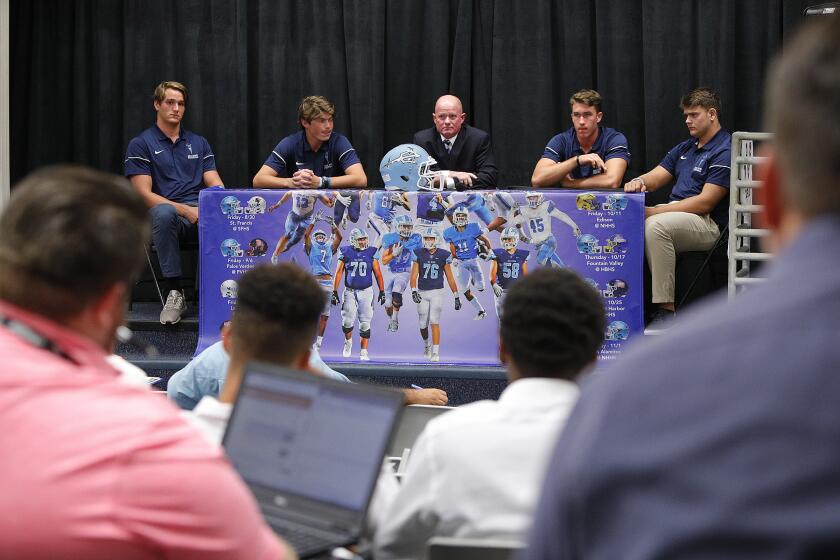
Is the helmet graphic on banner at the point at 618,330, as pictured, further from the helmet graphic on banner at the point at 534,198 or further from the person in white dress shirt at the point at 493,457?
the person in white dress shirt at the point at 493,457

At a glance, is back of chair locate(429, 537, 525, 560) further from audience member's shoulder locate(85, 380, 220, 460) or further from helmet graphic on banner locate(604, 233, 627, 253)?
helmet graphic on banner locate(604, 233, 627, 253)

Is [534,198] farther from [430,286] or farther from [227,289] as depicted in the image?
[227,289]

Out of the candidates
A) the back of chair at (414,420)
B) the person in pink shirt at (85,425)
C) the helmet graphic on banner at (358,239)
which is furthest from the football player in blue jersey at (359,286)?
the person in pink shirt at (85,425)

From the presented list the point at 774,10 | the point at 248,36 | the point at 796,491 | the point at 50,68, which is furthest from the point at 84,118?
the point at 796,491

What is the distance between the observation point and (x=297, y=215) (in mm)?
4980

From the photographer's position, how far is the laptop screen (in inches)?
60.6

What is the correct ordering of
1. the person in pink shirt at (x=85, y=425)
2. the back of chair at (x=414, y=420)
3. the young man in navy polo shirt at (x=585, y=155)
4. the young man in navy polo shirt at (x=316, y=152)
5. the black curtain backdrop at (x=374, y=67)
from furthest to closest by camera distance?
the black curtain backdrop at (x=374, y=67) < the young man in navy polo shirt at (x=316, y=152) < the young man in navy polo shirt at (x=585, y=155) < the back of chair at (x=414, y=420) < the person in pink shirt at (x=85, y=425)

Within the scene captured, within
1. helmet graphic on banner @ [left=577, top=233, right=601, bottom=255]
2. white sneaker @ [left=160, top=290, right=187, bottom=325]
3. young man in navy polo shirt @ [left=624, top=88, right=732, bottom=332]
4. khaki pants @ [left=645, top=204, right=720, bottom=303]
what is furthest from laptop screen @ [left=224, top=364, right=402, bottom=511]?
khaki pants @ [left=645, top=204, right=720, bottom=303]

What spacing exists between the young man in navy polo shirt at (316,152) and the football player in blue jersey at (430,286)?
3.48 feet

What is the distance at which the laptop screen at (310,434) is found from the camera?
5.05 ft

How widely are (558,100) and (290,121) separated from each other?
1704 mm

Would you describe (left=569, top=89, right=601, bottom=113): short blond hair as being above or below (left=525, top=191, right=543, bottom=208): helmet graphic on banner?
above

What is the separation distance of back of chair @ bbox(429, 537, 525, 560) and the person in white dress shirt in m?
0.18

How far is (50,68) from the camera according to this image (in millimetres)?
7227
